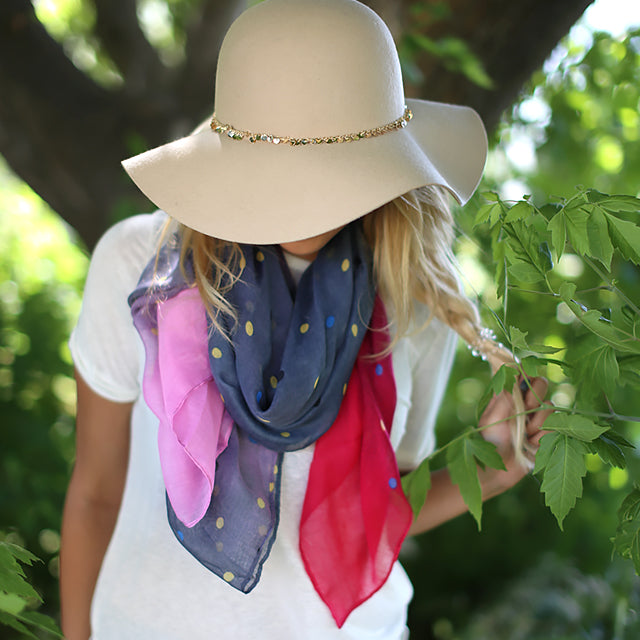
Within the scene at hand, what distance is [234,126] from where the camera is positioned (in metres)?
1.27

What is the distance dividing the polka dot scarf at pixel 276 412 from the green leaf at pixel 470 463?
253 millimetres

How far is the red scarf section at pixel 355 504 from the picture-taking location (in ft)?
5.04

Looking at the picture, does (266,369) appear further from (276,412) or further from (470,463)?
(470,463)

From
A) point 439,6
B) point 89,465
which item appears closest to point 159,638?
point 89,465

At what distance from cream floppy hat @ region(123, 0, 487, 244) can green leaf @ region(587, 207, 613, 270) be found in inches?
11.8

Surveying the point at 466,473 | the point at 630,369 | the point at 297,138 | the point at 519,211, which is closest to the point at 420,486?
the point at 466,473

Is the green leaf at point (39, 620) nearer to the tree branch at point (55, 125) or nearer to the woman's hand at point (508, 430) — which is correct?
the woman's hand at point (508, 430)

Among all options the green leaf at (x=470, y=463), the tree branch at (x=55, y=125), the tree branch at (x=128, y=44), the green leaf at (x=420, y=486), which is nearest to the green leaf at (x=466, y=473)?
the green leaf at (x=470, y=463)

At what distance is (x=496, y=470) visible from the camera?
168 cm

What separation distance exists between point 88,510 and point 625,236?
1.30 m

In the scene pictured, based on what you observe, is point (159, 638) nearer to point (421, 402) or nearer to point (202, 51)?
point (421, 402)

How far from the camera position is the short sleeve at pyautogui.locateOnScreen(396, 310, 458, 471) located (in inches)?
67.6

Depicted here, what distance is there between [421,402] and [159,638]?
2.70 feet

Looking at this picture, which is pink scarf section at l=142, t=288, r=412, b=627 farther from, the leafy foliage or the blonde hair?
the leafy foliage
